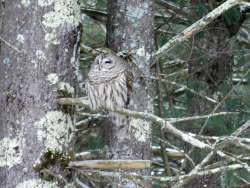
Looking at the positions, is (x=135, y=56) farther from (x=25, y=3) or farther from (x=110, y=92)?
(x=25, y=3)

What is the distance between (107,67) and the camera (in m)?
4.07

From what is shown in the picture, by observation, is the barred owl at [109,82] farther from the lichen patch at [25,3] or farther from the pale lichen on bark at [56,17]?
the lichen patch at [25,3]

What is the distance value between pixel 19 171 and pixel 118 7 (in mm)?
1413

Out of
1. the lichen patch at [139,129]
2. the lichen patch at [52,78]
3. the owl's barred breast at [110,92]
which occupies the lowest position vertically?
the lichen patch at [139,129]

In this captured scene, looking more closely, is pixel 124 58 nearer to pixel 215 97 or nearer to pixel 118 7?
pixel 118 7

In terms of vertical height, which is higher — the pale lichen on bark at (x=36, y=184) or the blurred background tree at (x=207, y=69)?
the blurred background tree at (x=207, y=69)

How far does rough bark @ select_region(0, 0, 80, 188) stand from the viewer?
329cm

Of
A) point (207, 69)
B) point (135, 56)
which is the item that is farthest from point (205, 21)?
point (207, 69)

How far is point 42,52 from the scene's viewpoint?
3.38m

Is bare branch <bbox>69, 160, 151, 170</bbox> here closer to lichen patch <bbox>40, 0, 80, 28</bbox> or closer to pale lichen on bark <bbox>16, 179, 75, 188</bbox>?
pale lichen on bark <bbox>16, 179, 75, 188</bbox>

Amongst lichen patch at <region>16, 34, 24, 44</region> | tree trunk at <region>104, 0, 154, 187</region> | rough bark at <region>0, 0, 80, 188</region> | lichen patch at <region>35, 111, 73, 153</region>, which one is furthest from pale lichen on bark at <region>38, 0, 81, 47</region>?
tree trunk at <region>104, 0, 154, 187</region>

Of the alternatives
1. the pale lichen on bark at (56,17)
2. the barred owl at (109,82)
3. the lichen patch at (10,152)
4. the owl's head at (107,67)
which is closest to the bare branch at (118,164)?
the lichen patch at (10,152)

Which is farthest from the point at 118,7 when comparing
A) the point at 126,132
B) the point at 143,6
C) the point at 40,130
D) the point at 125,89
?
the point at 40,130

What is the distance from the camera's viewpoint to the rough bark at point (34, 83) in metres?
3.29
